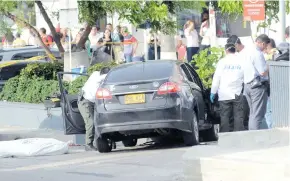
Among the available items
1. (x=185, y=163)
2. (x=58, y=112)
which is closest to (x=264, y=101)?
(x=185, y=163)

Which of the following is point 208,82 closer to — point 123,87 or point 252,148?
point 123,87

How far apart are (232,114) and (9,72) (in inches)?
396

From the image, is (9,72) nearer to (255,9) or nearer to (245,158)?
(255,9)

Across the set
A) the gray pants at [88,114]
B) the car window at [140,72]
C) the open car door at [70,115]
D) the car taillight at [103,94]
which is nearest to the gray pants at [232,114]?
the car window at [140,72]

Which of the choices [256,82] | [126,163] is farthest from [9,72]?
[126,163]

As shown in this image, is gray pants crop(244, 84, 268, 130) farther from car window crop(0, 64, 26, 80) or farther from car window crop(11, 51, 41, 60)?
car window crop(11, 51, 41, 60)

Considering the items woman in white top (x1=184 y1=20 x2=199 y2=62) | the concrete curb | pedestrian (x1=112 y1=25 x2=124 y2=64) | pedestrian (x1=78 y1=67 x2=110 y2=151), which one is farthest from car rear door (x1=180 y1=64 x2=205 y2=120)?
pedestrian (x1=112 y1=25 x2=124 y2=64)

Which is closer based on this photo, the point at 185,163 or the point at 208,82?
the point at 185,163

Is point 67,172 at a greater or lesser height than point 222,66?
lesser

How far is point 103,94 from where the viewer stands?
14.6 meters

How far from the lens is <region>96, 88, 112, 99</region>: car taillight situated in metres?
14.5

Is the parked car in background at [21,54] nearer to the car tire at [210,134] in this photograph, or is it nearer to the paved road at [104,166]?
the car tire at [210,134]

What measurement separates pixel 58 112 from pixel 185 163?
655 centimetres

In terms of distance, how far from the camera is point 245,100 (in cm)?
1525
